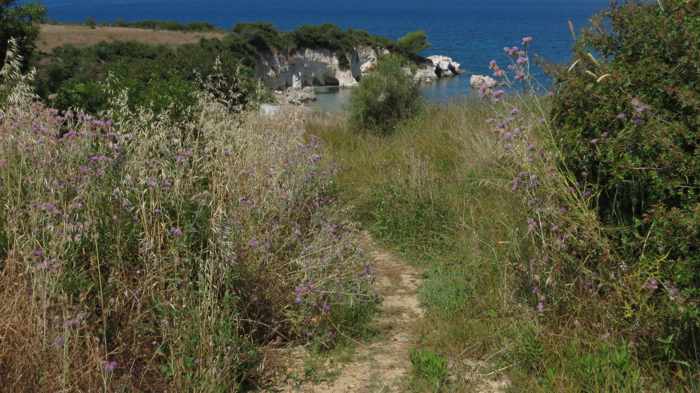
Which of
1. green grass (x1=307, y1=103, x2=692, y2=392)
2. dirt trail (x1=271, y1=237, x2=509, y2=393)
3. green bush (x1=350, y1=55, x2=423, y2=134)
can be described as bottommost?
dirt trail (x1=271, y1=237, x2=509, y2=393)

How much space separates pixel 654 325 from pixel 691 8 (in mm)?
1819

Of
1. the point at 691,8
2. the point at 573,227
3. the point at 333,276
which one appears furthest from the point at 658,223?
the point at 333,276

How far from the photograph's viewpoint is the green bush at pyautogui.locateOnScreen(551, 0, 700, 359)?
301 cm

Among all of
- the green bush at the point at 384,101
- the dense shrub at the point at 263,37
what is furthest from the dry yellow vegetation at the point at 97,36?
the green bush at the point at 384,101

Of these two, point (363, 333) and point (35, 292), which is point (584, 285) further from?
point (35, 292)

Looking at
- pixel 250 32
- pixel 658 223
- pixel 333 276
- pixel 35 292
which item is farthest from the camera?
pixel 250 32

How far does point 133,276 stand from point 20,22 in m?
15.3

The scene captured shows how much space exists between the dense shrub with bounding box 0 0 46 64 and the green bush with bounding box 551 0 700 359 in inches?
593

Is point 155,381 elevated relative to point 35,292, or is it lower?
lower

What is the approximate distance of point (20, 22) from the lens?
52.8 ft

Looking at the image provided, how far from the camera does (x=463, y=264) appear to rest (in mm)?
5109

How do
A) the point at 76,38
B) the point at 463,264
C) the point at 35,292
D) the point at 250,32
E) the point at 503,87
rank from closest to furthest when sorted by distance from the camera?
the point at 35,292, the point at 503,87, the point at 463,264, the point at 76,38, the point at 250,32

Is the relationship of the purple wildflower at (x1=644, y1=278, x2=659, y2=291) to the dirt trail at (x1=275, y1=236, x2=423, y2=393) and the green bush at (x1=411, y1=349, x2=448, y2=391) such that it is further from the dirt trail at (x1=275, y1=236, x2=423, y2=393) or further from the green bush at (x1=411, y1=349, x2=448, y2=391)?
the dirt trail at (x1=275, y1=236, x2=423, y2=393)

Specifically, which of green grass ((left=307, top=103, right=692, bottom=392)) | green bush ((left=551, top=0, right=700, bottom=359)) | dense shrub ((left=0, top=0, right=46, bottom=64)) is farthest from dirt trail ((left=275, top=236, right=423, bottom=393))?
dense shrub ((left=0, top=0, right=46, bottom=64))
